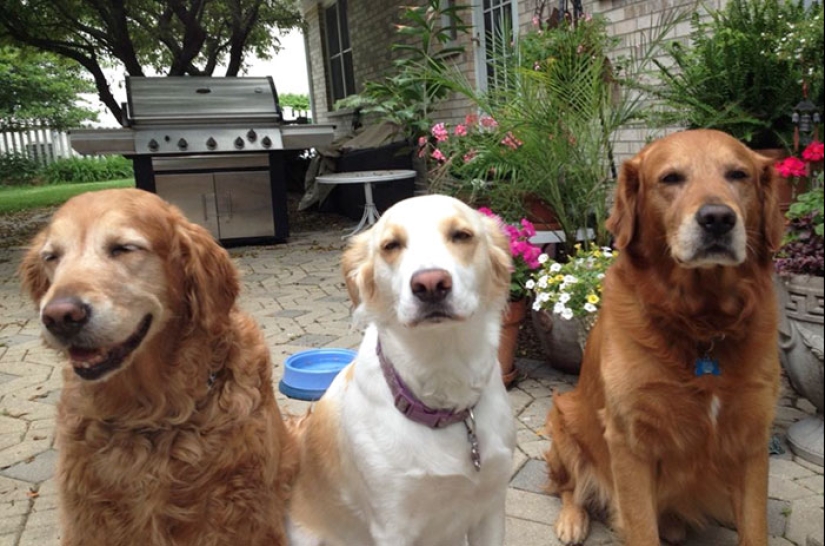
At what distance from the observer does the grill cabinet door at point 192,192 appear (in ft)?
29.3

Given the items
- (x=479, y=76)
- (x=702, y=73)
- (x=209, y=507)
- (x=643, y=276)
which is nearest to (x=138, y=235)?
(x=209, y=507)

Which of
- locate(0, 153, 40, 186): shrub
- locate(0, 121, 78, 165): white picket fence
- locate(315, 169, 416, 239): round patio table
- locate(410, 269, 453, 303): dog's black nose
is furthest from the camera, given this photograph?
locate(0, 121, 78, 165): white picket fence

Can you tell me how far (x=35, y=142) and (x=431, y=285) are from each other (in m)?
25.4

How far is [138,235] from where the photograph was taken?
77.3 inches

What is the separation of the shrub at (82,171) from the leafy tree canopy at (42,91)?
1.53 m

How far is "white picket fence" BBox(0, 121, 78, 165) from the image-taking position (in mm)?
22078

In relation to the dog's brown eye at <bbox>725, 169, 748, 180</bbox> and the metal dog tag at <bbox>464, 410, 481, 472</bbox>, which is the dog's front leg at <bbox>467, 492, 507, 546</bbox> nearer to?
the metal dog tag at <bbox>464, 410, 481, 472</bbox>

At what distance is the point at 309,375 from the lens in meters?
3.79

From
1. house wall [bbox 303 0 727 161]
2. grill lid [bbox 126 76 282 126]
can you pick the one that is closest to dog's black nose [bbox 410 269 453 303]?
house wall [bbox 303 0 727 161]

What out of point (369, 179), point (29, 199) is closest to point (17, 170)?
point (29, 199)

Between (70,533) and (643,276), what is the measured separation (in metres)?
2.02

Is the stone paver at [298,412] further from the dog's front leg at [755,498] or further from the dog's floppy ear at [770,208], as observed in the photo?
the dog's floppy ear at [770,208]

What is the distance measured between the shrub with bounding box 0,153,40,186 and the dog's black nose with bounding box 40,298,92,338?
23.4m

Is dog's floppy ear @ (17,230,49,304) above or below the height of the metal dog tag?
above
